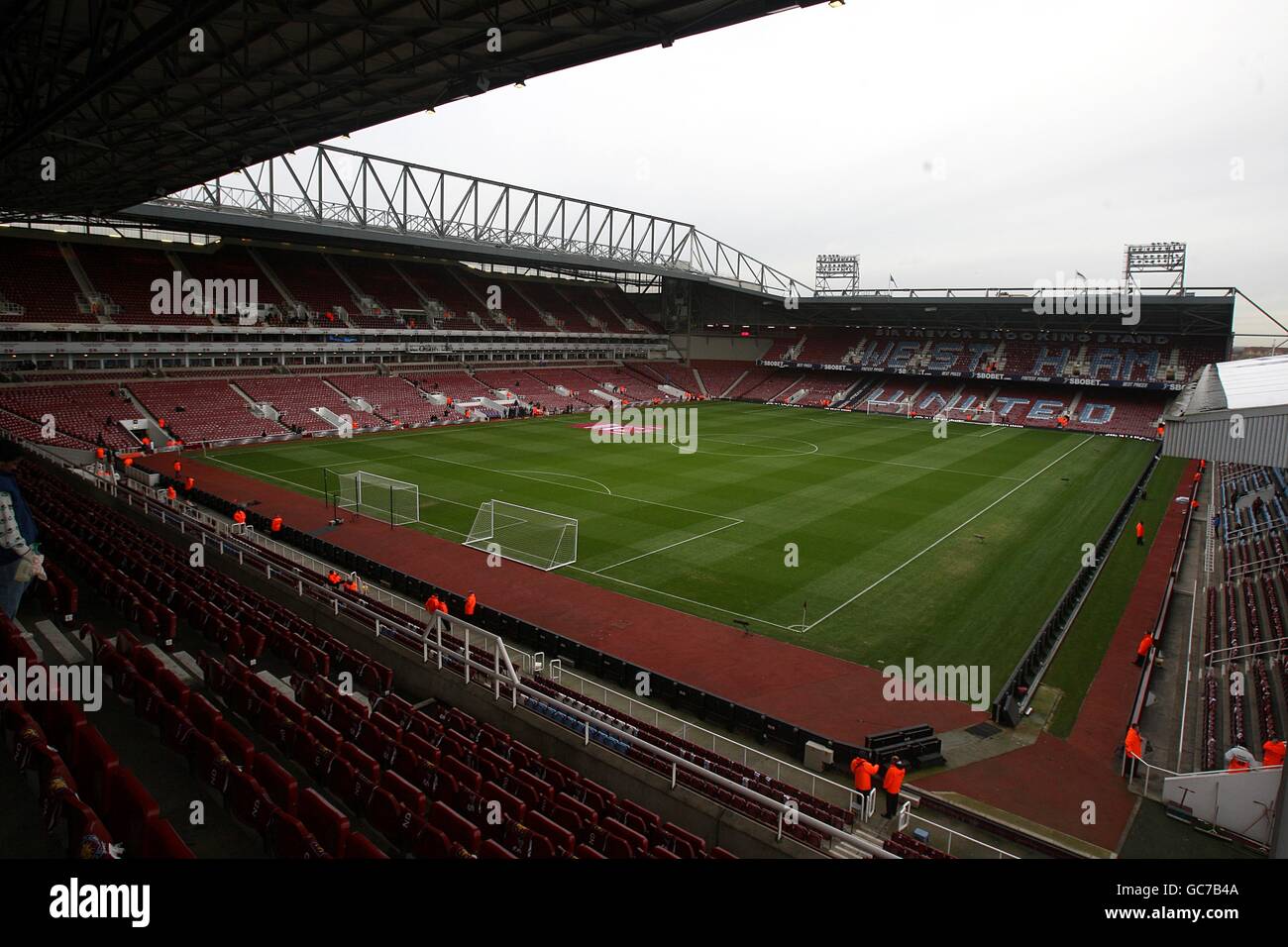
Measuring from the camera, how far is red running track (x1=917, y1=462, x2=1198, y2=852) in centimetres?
1178

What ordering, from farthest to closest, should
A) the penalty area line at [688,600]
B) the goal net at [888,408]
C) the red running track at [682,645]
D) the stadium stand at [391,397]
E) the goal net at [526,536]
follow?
the goal net at [888,408]
the stadium stand at [391,397]
the goal net at [526,536]
the penalty area line at [688,600]
the red running track at [682,645]

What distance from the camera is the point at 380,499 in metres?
29.8

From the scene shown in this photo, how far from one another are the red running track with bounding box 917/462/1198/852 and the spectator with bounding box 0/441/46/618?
13415 mm

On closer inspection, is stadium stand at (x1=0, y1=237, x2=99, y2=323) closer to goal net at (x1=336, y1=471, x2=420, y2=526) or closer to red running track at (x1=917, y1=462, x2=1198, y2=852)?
goal net at (x1=336, y1=471, x2=420, y2=526)

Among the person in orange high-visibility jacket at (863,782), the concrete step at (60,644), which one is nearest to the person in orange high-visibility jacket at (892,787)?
the person in orange high-visibility jacket at (863,782)

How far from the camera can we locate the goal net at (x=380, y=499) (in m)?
28.4

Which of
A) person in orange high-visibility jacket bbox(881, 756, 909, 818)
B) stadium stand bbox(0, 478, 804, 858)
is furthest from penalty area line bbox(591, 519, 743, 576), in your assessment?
person in orange high-visibility jacket bbox(881, 756, 909, 818)

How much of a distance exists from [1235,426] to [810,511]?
2018 cm

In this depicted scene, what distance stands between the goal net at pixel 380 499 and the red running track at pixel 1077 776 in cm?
2132

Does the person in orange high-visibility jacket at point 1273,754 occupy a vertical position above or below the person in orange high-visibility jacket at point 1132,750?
above

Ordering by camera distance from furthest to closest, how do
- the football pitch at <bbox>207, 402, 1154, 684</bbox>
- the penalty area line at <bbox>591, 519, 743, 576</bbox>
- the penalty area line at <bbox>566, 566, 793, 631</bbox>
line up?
the penalty area line at <bbox>591, 519, 743, 576</bbox> → the football pitch at <bbox>207, 402, 1154, 684</bbox> → the penalty area line at <bbox>566, 566, 793, 631</bbox>

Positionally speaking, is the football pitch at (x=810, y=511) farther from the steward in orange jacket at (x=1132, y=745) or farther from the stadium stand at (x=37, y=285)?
the stadium stand at (x=37, y=285)

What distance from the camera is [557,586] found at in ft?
71.3

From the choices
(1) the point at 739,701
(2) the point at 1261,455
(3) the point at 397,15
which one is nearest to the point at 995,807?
(1) the point at 739,701
